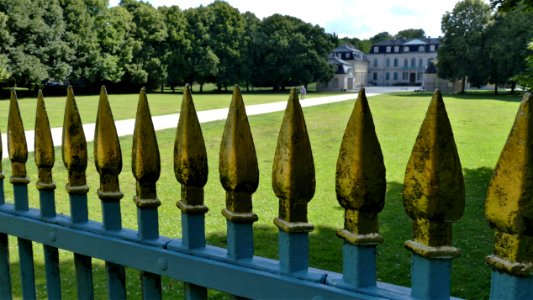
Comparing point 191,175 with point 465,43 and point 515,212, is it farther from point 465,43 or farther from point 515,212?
point 465,43

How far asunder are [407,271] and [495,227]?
15.3 feet

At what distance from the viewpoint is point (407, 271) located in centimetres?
558

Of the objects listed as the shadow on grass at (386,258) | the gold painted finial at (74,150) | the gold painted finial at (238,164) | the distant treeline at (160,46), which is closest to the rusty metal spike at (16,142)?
the gold painted finial at (74,150)

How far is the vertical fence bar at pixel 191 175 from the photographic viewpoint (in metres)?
1.71

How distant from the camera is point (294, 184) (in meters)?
1.48

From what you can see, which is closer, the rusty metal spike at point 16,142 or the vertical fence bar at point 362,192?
the vertical fence bar at point 362,192

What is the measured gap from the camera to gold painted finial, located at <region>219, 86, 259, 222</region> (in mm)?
1593

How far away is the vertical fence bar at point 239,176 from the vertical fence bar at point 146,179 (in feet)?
1.16

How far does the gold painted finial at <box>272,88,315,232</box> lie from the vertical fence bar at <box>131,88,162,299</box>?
0.56m

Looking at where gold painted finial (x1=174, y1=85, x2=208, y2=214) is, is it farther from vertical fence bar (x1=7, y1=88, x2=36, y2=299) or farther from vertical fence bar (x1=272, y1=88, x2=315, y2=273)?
vertical fence bar (x1=7, y1=88, x2=36, y2=299)

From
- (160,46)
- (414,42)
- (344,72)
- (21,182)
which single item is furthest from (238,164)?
(414,42)

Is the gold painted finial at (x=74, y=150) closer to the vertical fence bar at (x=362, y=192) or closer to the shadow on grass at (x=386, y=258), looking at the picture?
the vertical fence bar at (x=362, y=192)

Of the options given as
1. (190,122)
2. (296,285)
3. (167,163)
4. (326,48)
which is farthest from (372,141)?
(326,48)

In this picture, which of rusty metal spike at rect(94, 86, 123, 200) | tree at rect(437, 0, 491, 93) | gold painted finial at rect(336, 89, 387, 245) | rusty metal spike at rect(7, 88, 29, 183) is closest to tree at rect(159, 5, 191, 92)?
tree at rect(437, 0, 491, 93)
